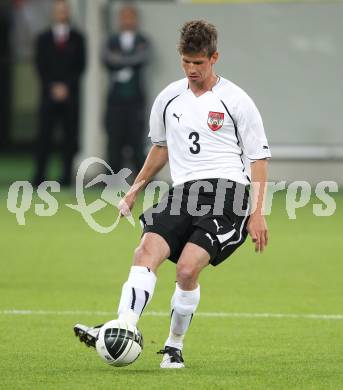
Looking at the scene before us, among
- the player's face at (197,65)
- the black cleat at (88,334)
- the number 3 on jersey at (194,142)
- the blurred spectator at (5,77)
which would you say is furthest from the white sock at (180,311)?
the blurred spectator at (5,77)

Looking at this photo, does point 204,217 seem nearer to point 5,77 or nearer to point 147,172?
point 147,172

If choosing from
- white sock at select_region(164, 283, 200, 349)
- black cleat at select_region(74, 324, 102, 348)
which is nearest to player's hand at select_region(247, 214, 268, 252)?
white sock at select_region(164, 283, 200, 349)

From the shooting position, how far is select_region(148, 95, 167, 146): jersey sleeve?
25.8 feet

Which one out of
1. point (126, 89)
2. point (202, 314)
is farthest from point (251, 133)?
point (126, 89)

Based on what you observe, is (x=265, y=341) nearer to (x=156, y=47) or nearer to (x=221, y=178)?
(x=221, y=178)

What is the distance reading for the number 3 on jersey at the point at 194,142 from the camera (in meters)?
7.72

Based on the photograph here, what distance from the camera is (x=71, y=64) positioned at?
19062 mm

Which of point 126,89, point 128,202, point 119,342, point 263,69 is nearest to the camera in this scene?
point 119,342

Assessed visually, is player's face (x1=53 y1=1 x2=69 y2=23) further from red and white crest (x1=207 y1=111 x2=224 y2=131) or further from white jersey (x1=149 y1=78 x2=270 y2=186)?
red and white crest (x1=207 y1=111 x2=224 y2=131)

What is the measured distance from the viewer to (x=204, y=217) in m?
7.59

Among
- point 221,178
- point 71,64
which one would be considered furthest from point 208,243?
point 71,64

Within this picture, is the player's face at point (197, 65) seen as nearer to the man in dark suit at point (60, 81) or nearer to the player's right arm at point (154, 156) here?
the player's right arm at point (154, 156)

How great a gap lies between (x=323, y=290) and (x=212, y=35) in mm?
4076

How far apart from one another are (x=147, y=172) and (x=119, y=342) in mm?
1285
